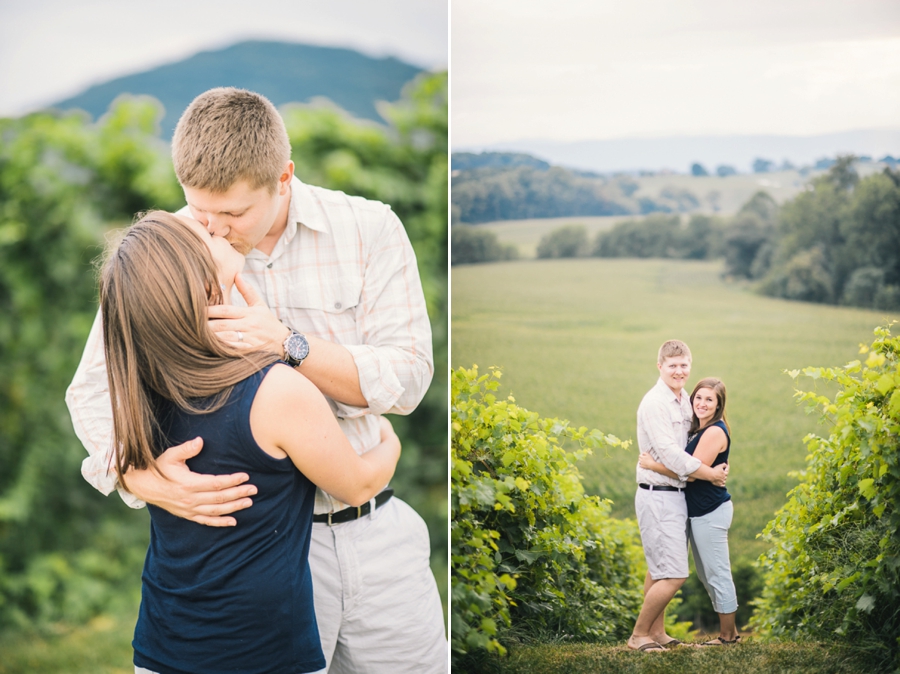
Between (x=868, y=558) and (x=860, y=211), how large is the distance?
4.30 feet

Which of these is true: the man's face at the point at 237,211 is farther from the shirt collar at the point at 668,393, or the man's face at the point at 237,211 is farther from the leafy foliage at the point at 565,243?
the shirt collar at the point at 668,393

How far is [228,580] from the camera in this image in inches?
76.1

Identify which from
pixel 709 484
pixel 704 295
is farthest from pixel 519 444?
pixel 704 295

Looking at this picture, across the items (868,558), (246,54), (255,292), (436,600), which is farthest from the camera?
(246,54)

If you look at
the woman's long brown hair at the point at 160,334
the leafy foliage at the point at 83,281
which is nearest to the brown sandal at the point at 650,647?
the leafy foliage at the point at 83,281

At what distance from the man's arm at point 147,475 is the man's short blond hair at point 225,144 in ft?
1.65

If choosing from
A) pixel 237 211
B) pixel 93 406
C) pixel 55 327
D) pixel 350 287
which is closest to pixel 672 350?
pixel 350 287

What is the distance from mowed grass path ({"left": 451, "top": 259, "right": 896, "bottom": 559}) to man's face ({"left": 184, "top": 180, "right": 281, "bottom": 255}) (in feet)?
3.70

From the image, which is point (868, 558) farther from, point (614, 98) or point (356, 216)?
point (356, 216)

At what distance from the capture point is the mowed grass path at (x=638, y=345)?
284 cm

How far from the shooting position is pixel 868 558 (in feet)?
8.98

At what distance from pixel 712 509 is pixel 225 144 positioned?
2.15 metres

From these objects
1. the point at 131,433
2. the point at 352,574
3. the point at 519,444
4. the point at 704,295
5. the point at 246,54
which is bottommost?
the point at 352,574

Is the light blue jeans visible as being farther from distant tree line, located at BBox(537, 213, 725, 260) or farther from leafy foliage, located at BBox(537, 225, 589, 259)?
leafy foliage, located at BBox(537, 225, 589, 259)
